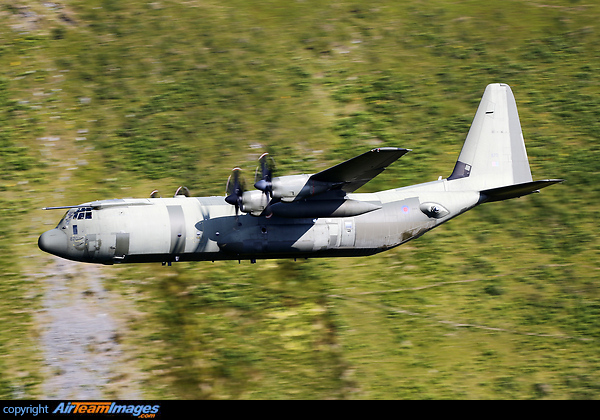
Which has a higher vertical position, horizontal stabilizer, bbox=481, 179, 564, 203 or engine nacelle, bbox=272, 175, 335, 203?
engine nacelle, bbox=272, 175, 335, 203

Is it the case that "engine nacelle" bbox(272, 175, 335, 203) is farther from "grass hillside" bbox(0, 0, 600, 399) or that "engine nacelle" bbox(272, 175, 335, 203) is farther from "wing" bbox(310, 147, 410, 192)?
"grass hillside" bbox(0, 0, 600, 399)

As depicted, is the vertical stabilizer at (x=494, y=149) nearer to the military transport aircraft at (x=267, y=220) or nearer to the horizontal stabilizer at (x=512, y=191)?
the horizontal stabilizer at (x=512, y=191)

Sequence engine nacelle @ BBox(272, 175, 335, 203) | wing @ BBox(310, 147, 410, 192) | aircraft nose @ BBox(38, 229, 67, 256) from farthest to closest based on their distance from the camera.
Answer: aircraft nose @ BBox(38, 229, 67, 256)
engine nacelle @ BBox(272, 175, 335, 203)
wing @ BBox(310, 147, 410, 192)

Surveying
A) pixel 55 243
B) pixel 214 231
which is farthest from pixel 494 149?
pixel 55 243

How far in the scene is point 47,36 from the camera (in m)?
45.3

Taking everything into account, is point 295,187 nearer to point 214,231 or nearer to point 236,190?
point 236,190

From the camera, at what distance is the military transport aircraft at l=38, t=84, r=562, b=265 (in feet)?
76.6

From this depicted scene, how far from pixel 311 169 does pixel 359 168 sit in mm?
15314

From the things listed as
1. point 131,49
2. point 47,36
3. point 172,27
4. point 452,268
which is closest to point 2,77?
point 47,36

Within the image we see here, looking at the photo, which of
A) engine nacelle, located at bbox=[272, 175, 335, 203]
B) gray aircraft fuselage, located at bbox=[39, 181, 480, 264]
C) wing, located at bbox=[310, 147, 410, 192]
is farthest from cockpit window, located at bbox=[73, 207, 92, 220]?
wing, located at bbox=[310, 147, 410, 192]

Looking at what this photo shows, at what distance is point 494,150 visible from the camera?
29156mm

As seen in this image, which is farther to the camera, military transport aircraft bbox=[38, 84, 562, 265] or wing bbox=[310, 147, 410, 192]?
military transport aircraft bbox=[38, 84, 562, 265]

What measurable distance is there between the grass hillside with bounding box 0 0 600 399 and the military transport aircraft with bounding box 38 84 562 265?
20.2 feet

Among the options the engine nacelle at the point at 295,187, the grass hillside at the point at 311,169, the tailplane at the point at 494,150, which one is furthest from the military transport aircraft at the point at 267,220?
the grass hillside at the point at 311,169
